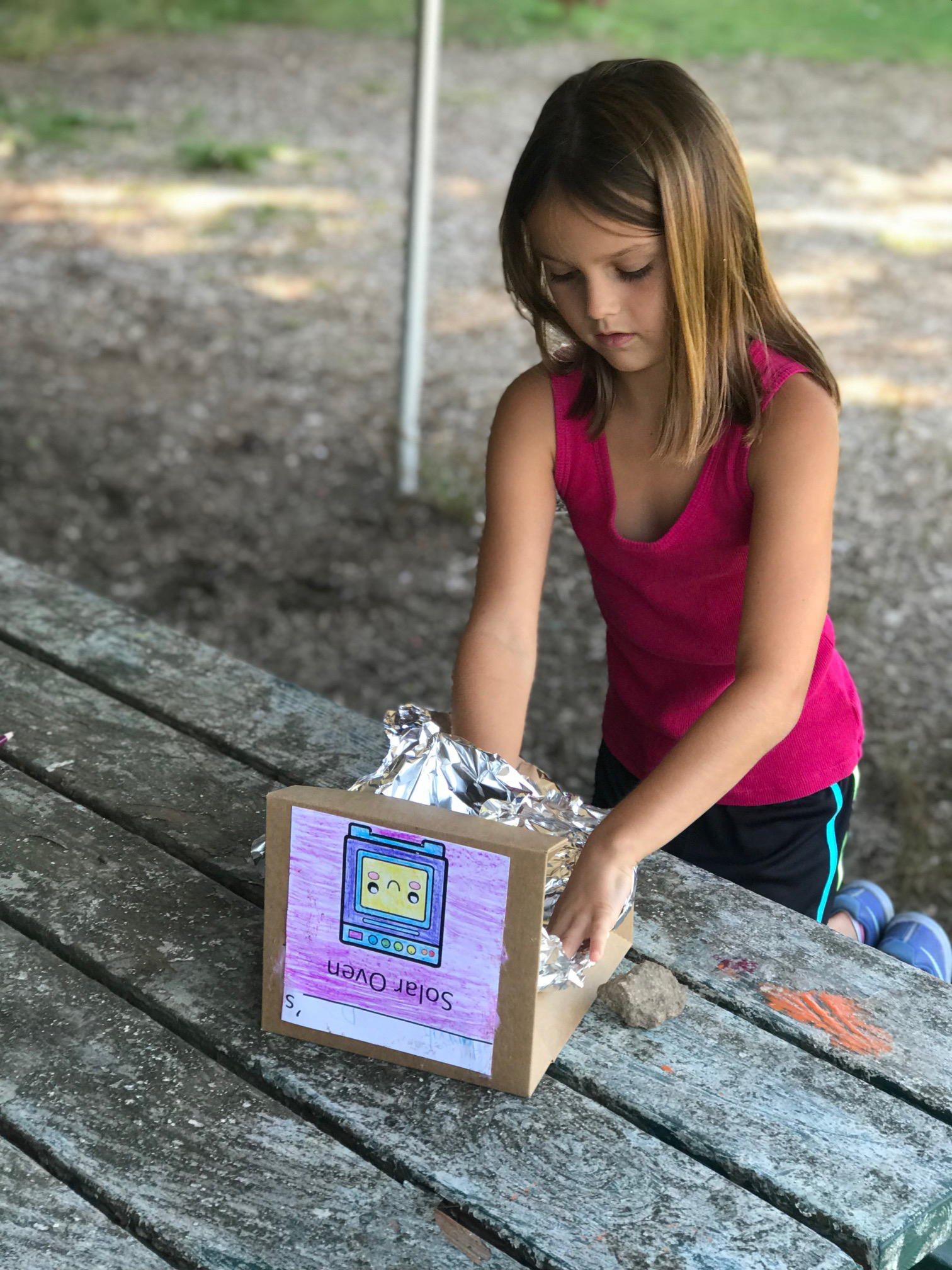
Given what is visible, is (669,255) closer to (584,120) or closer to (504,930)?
(584,120)

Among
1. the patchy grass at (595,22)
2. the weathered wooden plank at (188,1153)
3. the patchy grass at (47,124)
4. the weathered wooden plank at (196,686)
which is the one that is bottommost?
the weathered wooden plank at (188,1153)

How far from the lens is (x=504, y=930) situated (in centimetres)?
97

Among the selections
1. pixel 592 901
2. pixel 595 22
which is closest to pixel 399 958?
pixel 592 901

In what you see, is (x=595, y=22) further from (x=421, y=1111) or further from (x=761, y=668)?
(x=421, y=1111)

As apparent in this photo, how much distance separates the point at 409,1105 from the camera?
3.27ft

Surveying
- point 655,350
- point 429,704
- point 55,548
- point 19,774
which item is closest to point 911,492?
point 429,704

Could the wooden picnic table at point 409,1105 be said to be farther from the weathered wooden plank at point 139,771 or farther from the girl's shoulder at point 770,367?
the girl's shoulder at point 770,367

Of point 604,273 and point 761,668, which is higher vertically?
point 604,273

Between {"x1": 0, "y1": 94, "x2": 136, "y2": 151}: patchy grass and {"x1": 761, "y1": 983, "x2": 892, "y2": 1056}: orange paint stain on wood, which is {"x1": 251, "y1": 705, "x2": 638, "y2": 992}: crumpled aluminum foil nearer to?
{"x1": 761, "y1": 983, "x2": 892, "y2": 1056}: orange paint stain on wood

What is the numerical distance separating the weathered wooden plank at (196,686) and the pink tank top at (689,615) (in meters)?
0.33

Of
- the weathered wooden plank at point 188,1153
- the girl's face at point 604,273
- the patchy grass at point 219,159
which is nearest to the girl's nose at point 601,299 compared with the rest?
the girl's face at point 604,273

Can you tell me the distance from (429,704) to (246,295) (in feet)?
9.68

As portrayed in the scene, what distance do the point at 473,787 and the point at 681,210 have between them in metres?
0.56

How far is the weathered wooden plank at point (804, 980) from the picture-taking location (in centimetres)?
106
